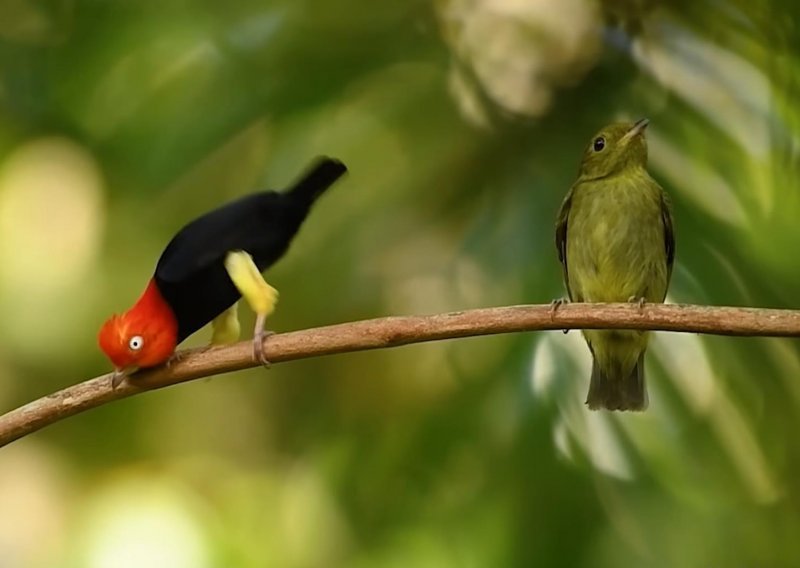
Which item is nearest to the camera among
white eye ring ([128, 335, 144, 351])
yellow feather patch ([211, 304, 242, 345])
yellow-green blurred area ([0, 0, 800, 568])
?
white eye ring ([128, 335, 144, 351])

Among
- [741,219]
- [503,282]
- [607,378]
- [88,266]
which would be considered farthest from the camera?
[88,266]

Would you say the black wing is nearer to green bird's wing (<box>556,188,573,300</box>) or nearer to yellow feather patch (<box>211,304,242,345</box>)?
yellow feather patch (<box>211,304,242,345</box>)

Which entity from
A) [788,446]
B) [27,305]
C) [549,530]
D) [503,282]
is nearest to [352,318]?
[503,282]

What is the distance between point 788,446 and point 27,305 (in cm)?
131

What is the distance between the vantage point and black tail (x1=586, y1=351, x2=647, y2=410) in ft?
3.97

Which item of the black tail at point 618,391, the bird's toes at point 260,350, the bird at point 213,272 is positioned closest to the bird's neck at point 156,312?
the bird at point 213,272

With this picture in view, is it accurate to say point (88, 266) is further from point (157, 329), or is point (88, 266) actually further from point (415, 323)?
point (415, 323)

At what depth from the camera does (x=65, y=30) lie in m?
1.61

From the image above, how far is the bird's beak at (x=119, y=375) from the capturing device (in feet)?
2.89

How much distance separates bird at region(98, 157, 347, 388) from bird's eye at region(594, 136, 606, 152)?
15.9 inches

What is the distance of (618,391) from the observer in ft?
3.98

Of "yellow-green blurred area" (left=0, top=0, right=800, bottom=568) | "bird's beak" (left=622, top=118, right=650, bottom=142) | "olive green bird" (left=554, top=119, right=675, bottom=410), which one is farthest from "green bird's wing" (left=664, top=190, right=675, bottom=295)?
"yellow-green blurred area" (left=0, top=0, right=800, bottom=568)

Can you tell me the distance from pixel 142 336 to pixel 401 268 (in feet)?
2.59

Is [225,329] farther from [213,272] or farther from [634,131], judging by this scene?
[634,131]
